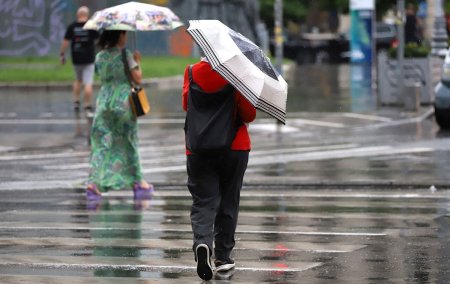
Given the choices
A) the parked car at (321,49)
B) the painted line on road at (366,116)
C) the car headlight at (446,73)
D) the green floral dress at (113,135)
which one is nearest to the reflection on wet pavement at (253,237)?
the green floral dress at (113,135)

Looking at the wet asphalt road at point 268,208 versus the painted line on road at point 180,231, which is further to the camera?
the painted line on road at point 180,231

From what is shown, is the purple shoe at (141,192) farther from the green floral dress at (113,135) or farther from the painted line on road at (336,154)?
A: the painted line on road at (336,154)

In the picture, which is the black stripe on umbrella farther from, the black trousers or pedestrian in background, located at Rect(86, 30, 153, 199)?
pedestrian in background, located at Rect(86, 30, 153, 199)

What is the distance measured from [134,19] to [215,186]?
5.16 metres

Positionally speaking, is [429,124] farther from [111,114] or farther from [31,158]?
[111,114]

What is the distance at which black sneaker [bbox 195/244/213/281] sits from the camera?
8281 mm

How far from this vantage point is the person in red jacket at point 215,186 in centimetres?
838

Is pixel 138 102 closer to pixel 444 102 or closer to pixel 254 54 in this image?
pixel 254 54

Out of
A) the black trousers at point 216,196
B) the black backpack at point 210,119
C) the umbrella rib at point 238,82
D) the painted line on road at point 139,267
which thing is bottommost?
the painted line on road at point 139,267

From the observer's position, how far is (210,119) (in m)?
8.34

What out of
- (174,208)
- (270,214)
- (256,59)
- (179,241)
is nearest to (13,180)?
(174,208)

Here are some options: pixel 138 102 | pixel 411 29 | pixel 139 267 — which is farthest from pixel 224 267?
pixel 411 29

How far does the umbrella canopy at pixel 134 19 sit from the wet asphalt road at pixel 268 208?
1837 mm

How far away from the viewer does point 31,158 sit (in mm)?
17594
